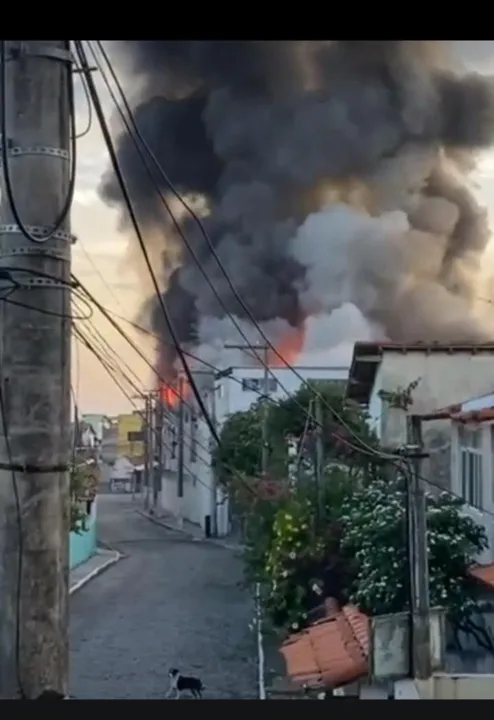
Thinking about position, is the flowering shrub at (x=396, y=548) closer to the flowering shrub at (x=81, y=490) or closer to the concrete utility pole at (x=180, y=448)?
the concrete utility pole at (x=180, y=448)

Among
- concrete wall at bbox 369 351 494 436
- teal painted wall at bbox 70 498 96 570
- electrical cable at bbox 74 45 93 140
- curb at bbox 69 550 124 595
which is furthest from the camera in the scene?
concrete wall at bbox 369 351 494 436

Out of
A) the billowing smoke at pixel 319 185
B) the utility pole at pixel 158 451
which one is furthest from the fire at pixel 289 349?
the utility pole at pixel 158 451

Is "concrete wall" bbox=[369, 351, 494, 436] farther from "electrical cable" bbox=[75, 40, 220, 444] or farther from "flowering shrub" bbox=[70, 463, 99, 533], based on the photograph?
"flowering shrub" bbox=[70, 463, 99, 533]

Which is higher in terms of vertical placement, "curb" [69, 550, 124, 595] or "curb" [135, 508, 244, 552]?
"curb" [135, 508, 244, 552]

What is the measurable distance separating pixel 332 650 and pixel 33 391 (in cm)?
107

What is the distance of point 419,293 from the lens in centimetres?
283

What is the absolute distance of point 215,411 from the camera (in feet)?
9.20

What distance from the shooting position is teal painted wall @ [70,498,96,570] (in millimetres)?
2543

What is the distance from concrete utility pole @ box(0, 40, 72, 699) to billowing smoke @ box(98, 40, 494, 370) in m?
0.62

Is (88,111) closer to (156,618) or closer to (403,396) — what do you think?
(403,396)

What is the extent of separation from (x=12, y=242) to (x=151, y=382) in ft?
2.38

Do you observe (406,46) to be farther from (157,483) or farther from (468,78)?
(157,483)

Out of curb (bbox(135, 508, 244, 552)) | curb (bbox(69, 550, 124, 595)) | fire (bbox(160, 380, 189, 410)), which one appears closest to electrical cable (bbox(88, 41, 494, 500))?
fire (bbox(160, 380, 189, 410))

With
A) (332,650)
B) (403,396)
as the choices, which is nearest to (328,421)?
(403,396)
